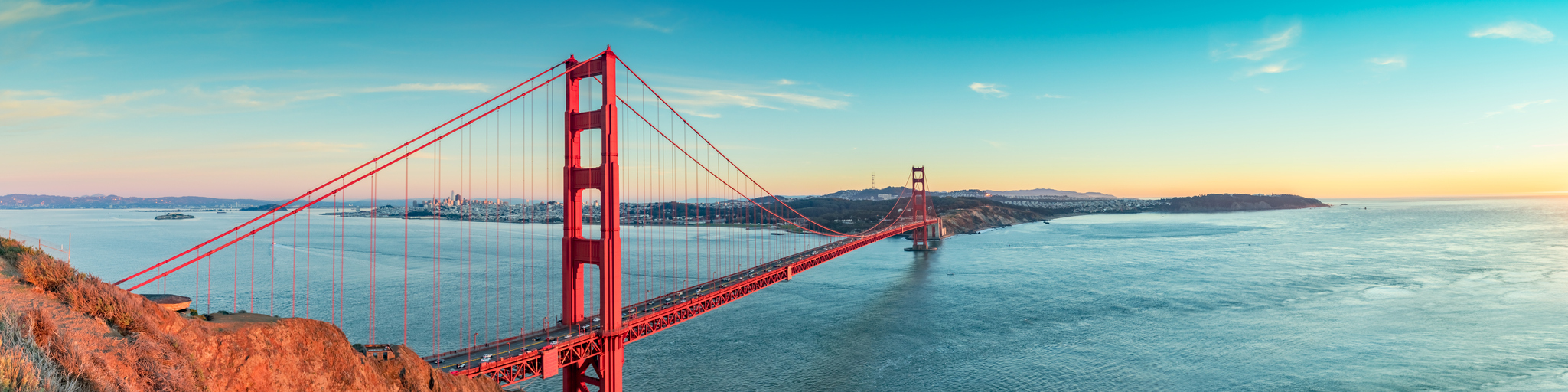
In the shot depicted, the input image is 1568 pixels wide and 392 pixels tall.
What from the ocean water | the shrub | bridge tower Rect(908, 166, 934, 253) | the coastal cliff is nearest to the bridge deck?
the ocean water

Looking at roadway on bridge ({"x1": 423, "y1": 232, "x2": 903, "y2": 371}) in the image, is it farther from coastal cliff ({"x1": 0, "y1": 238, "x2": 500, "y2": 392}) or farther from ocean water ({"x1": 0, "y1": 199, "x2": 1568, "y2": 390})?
coastal cliff ({"x1": 0, "y1": 238, "x2": 500, "y2": 392})

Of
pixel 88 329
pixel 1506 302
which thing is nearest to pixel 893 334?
pixel 88 329

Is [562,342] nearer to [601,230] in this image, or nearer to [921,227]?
[601,230]

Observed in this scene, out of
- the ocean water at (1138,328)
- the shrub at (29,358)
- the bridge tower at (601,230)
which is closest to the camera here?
the shrub at (29,358)

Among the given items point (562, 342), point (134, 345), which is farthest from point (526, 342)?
point (134, 345)

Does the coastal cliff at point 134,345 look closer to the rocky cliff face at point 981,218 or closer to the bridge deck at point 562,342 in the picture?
the bridge deck at point 562,342

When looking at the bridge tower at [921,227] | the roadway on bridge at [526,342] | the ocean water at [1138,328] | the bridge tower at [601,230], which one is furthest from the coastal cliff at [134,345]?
the bridge tower at [921,227]
